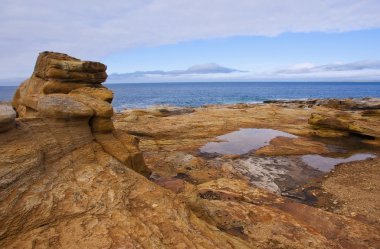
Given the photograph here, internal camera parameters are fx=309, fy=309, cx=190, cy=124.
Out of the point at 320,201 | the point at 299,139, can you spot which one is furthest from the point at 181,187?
the point at 299,139

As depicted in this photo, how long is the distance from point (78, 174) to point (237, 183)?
766cm

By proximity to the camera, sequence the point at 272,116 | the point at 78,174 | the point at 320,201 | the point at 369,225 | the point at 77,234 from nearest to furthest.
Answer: the point at 77,234, the point at 78,174, the point at 369,225, the point at 320,201, the point at 272,116

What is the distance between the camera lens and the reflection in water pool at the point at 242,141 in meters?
21.5

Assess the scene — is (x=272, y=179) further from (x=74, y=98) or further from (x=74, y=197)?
(x=74, y=197)

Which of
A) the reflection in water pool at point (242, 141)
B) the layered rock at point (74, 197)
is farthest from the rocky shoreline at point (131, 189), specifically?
the reflection in water pool at point (242, 141)

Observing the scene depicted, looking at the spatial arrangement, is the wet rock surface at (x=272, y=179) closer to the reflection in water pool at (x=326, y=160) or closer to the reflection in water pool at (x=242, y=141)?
the reflection in water pool at (x=326, y=160)

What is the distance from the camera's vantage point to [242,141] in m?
24.2

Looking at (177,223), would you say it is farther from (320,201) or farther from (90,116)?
(320,201)

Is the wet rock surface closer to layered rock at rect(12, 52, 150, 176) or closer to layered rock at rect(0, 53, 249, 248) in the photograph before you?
layered rock at rect(0, 53, 249, 248)

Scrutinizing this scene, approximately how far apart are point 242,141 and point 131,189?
16.4 meters

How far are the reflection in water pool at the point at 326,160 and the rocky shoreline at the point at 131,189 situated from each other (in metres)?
0.43

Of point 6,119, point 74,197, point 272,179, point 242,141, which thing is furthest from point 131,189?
point 242,141

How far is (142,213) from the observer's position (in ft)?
25.8

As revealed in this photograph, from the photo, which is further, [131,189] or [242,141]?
[242,141]
